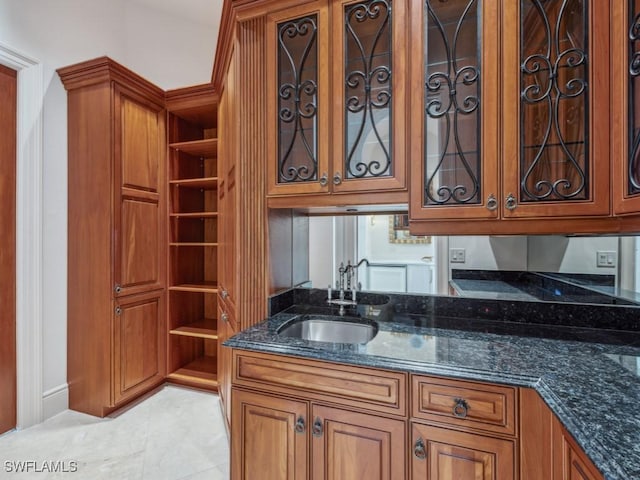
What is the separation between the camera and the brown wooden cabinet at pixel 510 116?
1144 mm

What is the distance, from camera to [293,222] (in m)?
1.86

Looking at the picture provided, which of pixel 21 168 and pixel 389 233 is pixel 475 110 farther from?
pixel 21 168

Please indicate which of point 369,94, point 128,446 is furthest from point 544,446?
point 128,446

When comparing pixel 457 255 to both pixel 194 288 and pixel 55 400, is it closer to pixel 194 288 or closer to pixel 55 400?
pixel 194 288

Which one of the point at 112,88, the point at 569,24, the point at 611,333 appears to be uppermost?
the point at 112,88

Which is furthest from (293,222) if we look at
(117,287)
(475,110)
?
(117,287)

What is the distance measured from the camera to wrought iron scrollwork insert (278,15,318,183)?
1521 mm

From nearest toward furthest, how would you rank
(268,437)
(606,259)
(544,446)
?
(544,446), (268,437), (606,259)

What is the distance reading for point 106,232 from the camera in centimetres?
218

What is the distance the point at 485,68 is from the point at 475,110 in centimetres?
16

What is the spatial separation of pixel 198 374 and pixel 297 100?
7.72ft

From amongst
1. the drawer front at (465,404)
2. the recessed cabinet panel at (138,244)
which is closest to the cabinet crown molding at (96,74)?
the recessed cabinet panel at (138,244)

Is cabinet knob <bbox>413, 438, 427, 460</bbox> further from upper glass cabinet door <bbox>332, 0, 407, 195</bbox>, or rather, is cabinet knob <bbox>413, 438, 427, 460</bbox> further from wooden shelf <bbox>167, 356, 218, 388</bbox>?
wooden shelf <bbox>167, 356, 218, 388</bbox>

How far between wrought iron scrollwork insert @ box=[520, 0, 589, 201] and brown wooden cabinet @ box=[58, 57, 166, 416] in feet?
7.94
